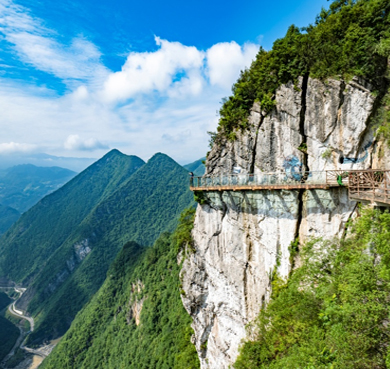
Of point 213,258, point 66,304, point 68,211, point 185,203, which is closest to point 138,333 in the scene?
point 213,258

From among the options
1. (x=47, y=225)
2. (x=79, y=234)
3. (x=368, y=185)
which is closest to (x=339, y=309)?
(x=368, y=185)

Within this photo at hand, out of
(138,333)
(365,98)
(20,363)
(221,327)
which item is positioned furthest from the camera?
(20,363)

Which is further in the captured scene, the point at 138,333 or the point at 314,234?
the point at 138,333

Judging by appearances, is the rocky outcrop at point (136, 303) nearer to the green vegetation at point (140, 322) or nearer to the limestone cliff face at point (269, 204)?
the green vegetation at point (140, 322)

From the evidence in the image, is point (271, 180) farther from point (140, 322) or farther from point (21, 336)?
point (21, 336)

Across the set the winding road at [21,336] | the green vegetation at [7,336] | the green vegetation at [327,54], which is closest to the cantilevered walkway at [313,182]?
the green vegetation at [327,54]

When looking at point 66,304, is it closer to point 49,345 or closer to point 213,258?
point 49,345

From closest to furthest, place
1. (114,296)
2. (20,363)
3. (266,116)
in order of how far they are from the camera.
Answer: (266,116) < (114,296) < (20,363)
